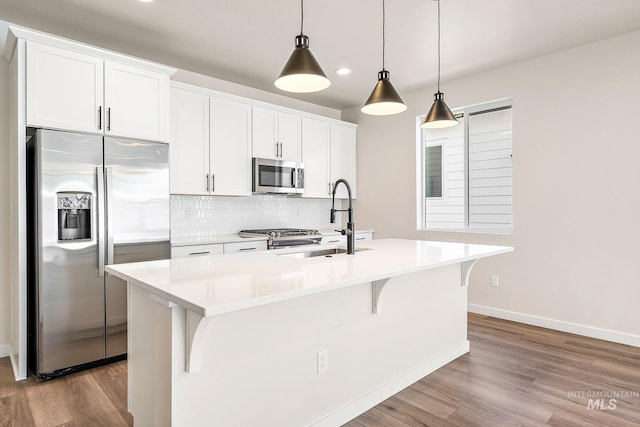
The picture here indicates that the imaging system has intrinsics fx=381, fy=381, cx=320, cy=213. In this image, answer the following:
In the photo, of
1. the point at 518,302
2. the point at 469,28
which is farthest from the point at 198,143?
the point at 518,302

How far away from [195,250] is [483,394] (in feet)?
8.48

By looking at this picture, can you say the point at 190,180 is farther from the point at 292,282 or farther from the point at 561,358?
the point at 561,358

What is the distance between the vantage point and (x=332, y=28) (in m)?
3.13

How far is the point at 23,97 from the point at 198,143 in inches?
58.1

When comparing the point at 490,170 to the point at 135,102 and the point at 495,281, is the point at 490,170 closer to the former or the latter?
the point at 495,281

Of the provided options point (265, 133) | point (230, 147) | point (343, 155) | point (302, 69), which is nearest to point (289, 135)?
point (265, 133)

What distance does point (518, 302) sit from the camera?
12.9ft

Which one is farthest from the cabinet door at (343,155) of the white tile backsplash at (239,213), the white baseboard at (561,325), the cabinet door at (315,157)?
the white baseboard at (561,325)

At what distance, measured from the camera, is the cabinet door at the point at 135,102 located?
115 inches

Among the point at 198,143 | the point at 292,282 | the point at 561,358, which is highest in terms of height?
the point at 198,143

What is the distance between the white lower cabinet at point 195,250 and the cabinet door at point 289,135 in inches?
56.0

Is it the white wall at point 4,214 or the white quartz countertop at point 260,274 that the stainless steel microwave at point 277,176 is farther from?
the white wall at point 4,214

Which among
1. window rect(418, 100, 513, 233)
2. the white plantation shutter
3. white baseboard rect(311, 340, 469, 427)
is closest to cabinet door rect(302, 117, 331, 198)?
window rect(418, 100, 513, 233)

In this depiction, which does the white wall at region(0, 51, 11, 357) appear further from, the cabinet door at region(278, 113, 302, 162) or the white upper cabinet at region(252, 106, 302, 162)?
the cabinet door at region(278, 113, 302, 162)
